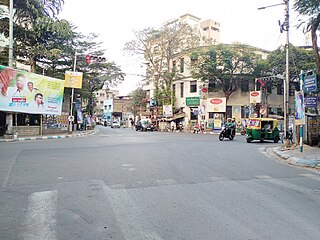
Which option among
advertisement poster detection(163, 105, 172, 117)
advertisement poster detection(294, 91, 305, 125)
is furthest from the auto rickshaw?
advertisement poster detection(163, 105, 172, 117)

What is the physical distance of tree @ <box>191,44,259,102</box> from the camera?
112 feet

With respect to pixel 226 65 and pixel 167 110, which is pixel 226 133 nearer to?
pixel 226 65

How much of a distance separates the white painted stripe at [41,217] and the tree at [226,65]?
30981 mm

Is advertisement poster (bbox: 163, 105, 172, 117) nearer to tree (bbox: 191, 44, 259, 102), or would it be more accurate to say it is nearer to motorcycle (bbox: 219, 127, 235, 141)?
tree (bbox: 191, 44, 259, 102)

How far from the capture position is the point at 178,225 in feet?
13.5

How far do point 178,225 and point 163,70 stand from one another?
4197 cm

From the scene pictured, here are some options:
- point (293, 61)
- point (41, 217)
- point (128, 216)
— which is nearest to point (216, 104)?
point (293, 61)

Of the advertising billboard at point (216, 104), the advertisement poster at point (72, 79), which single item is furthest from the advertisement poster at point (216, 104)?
the advertisement poster at point (72, 79)

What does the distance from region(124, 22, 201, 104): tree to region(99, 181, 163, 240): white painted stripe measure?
3604cm

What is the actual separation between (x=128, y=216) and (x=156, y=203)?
81cm

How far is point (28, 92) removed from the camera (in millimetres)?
22359

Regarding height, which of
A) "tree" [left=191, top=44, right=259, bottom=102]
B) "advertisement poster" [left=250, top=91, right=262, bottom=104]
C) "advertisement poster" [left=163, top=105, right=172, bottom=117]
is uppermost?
"tree" [left=191, top=44, right=259, bottom=102]

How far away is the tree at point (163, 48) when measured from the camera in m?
39.8

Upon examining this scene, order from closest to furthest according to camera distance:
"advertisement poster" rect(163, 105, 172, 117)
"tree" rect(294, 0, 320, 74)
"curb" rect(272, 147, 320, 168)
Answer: "curb" rect(272, 147, 320, 168) < "tree" rect(294, 0, 320, 74) < "advertisement poster" rect(163, 105, 172, 117)
